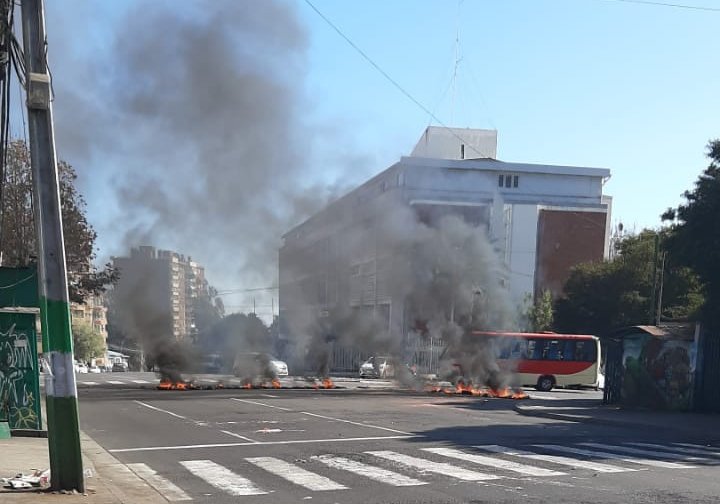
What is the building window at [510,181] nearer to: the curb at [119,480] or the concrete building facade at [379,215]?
the concrete building facade at [379,215]

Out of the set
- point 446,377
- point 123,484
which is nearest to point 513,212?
point 446,377

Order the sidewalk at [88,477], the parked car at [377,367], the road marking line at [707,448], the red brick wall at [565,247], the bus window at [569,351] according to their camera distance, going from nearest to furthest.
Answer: the sidewalk at [88,477] < the road marking line at [707,448] < the parked car at [377,367] < the bus window at [569,351] < the red brick wall at [565,247]

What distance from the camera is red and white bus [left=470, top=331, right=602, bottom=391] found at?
38031mm

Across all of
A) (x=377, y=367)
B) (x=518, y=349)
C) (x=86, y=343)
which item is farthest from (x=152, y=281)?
(x=86, y=343)

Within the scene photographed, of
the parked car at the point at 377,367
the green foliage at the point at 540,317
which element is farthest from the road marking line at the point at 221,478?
the green foliage at the point at 540,317

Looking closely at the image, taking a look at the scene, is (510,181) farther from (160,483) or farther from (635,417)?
(160,483)

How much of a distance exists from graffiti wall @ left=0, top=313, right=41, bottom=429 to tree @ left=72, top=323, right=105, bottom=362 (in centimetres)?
6391

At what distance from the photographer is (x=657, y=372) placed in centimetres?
2364

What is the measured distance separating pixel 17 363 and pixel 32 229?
1341 centimetres

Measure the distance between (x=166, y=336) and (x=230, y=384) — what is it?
3450 mm

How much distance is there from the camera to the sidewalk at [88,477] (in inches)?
303

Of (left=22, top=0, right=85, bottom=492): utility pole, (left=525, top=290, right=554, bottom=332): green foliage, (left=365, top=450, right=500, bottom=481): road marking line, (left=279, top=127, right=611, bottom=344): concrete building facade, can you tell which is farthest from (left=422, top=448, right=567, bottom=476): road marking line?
(left=525, top=290, right=554, bottom=332): green foliage

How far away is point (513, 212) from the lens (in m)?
55.1

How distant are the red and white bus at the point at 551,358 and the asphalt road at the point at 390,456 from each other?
16467 mm
